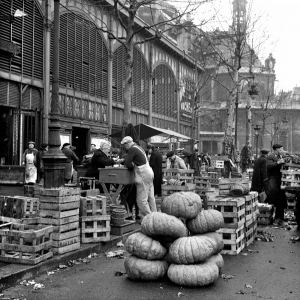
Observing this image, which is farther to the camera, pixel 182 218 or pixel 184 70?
pixel 184 70

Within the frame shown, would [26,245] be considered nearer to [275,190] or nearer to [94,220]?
[94,220]

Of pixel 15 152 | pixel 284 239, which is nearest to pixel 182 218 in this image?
pixel 284 239

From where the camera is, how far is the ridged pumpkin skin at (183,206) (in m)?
6.83

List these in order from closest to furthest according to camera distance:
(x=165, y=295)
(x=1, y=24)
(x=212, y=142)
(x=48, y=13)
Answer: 1. (x=165, y=295)
2. (x=1, y=24)
3. (x=48, y=13)
4. (x=212, y=142)

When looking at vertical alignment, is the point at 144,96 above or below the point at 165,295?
above

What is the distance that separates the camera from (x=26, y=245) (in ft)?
22.0

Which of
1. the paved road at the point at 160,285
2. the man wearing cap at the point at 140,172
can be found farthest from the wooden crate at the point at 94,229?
the man wearing cap at the point at 140,172

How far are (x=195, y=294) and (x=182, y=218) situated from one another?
1707 millimetres

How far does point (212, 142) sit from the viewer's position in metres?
69.4

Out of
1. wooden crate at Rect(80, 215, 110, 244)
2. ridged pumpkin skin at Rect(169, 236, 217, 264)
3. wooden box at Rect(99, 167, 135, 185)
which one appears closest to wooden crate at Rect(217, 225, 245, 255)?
ridged pumpkin skin at Rect(169, 236, 217, 264)

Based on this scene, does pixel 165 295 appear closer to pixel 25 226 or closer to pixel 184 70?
pixel 25 226

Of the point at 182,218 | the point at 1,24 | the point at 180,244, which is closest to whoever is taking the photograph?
the point at 180,244

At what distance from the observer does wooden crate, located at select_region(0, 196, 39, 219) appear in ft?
26.5

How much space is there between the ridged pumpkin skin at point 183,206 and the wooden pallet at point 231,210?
1.20 meters
